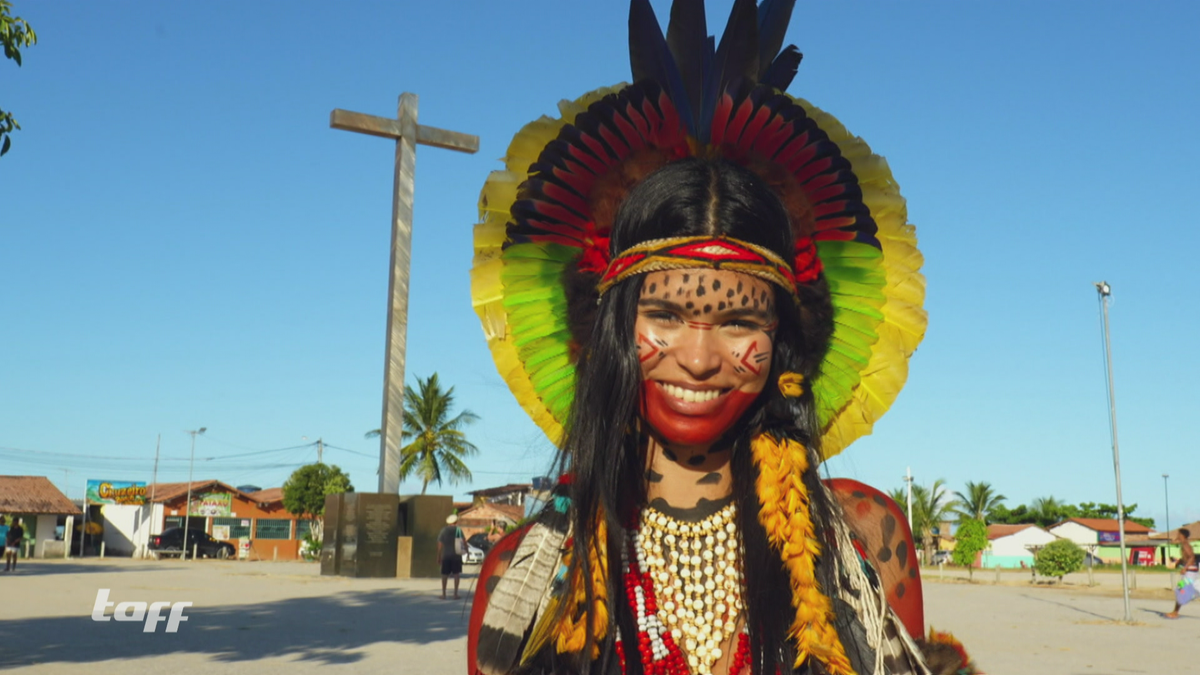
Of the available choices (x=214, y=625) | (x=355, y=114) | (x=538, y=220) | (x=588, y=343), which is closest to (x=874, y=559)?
(x=588, y=343)

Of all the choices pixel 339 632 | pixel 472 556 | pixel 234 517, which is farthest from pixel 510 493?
pixel 234 517

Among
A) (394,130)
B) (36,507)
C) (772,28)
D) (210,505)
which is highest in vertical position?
(394,130)

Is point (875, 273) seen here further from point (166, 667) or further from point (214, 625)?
point (214, 625)

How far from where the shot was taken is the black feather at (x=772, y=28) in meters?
2.67

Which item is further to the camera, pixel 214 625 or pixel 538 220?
pixel 214 625

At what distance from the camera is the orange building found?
55.2m

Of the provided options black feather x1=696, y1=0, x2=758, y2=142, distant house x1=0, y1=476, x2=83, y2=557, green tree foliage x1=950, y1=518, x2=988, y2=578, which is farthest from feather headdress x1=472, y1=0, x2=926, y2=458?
distant house x1=0, y1=476, x2=83, y2=557

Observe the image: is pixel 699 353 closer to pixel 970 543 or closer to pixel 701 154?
pixel 701 154

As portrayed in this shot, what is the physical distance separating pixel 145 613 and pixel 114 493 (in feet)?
148

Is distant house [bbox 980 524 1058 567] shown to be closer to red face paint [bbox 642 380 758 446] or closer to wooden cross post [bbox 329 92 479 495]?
wooden cross post [bbox 329 92 479 495]

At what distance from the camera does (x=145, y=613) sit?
15.3 m

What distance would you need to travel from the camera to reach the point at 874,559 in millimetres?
2494

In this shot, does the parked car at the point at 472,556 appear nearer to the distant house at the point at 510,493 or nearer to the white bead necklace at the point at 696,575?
the distant house at the point at 510,493

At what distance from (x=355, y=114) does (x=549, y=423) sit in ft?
65.9
